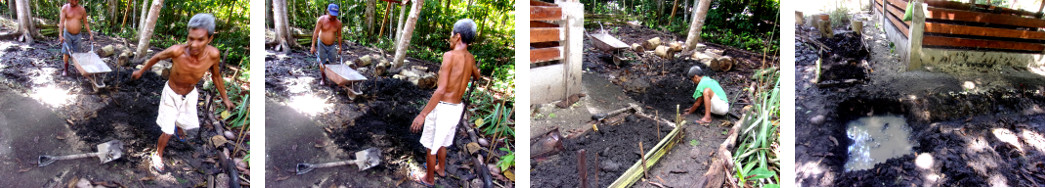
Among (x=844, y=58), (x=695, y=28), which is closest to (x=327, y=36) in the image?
(x=695, y=28)

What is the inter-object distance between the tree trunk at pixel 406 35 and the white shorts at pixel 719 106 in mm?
1779

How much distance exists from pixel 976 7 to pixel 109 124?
195 inches

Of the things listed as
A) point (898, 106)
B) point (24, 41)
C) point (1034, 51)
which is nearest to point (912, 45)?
point (898, 106)

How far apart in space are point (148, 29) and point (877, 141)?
163 inches

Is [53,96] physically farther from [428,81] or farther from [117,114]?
[428,81]

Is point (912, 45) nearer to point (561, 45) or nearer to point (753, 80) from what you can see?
point (753, 80)

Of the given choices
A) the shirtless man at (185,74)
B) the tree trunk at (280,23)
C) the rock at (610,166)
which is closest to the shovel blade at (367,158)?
the tree trunk at (280,23)

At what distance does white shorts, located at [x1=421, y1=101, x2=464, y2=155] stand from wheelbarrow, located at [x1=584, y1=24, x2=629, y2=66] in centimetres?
89

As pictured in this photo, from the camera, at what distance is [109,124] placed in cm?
302

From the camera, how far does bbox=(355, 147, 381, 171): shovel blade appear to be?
3.13 metres

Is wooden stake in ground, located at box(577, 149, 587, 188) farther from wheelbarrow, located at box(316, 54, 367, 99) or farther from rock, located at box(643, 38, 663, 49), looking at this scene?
wheelbarrow, located at box(316, 54, 367, 99)

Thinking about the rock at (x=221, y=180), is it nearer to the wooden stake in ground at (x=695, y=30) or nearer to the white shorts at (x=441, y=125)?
the white shorts at (x=441, y=125)

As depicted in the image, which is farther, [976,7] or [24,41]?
[976,7]

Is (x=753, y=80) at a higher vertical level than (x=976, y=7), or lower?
lower
